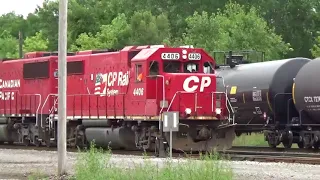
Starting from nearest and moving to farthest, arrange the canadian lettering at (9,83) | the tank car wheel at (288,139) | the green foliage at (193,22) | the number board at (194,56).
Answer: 1. the number board at (194,56)
2. the tank car wheel at (288,139)
3. the canadian lettering at (9,83)
4. the green foliage at (193,22)

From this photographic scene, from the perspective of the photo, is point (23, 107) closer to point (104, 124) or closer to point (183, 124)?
point (104, 124)

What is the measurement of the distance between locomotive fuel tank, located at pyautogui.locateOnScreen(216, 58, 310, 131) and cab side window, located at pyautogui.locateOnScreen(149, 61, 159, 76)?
204 inches

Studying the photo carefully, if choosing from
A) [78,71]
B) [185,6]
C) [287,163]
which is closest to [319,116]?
[287,163]

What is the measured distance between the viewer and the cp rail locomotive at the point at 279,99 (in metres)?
27.3

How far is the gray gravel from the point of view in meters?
16.7

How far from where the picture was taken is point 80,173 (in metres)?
15.7

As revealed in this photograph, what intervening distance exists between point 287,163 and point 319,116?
7106 millimetres

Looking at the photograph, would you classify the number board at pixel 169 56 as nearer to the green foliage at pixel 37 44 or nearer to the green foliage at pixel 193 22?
the green foliage at pixel 193 22

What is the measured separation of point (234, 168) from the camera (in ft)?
61.0

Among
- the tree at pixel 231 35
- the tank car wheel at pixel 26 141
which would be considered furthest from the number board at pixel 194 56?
the tree at pixel 231 35

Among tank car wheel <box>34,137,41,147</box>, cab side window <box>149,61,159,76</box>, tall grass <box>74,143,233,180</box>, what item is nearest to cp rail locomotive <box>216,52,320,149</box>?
cab side window <box>149,61,159,76</box>

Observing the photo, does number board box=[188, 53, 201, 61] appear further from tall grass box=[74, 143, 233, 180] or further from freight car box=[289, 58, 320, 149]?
tall grass box=[74, 143, 233, 180]

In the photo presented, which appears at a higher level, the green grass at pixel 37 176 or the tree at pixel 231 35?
the tree at pixel 231 35

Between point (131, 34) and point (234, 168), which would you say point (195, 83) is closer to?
point (234, 168)
